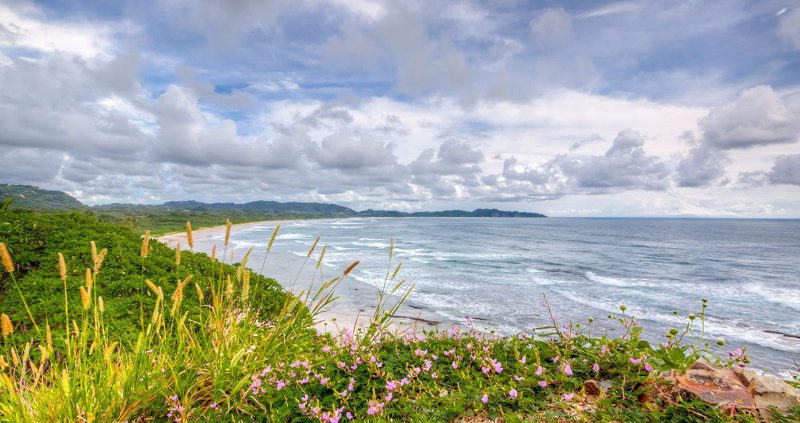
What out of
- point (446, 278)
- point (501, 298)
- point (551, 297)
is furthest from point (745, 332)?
point (446, 278)

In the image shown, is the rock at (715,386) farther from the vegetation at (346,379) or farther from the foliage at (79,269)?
the foliage at (79,269)

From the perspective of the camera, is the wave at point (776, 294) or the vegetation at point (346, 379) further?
the wave at point (776, 294)

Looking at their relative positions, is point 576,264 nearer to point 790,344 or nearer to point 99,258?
point 790,344

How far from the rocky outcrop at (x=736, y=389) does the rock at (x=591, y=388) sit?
1.94ft

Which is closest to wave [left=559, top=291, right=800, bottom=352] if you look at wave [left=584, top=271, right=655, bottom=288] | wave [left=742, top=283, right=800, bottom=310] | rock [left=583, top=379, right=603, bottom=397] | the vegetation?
wave [left=584, top=271, right=655, bottom=288]

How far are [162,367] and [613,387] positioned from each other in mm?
4478

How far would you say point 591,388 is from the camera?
3.72m

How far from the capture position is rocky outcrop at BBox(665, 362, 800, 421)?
9.89ft

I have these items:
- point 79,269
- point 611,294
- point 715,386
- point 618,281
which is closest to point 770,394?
point 715,386

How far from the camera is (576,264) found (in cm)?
4475

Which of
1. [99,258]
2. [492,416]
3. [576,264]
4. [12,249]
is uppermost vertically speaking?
[99,258]

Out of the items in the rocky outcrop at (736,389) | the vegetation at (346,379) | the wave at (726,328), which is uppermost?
the rocky outcrop at (736,389)

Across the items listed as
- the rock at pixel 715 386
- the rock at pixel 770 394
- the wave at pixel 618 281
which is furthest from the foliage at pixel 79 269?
the wave at pixel 618 281

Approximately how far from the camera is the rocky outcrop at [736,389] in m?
3.01
